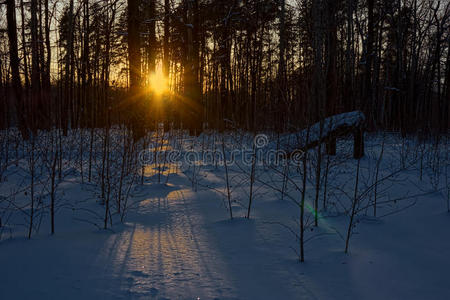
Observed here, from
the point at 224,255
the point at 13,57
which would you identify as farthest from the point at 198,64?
the point at 224,255

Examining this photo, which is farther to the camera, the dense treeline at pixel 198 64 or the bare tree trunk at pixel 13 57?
the bare tree trunk at pixel 13 57

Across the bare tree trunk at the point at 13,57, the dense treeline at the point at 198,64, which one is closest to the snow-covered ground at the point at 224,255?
the dense treeline at the point at 198,64

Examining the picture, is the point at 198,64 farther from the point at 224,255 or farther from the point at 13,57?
the point at 224,255

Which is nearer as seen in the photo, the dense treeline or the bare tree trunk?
the dense treeline

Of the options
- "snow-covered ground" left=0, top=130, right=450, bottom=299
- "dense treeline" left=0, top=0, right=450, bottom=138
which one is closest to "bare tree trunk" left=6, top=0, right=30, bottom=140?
"dense treeline" left=0, top=0, right=450, bottom=138

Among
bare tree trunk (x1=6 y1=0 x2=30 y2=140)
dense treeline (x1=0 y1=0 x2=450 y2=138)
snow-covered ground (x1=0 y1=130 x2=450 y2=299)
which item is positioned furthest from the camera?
bare tree trunk (x1=6 y1=0 x2=30 y2=140)

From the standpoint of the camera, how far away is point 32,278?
1447 millimetres

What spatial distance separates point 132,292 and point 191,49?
9915 mm

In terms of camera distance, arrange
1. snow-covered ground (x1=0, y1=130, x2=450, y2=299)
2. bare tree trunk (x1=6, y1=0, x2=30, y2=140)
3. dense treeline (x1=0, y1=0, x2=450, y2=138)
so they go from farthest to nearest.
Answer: bare tree trunk (x1=6, y1=0, x2=30, y2=140) → dense treeline (x1=0, y1=0, x2=450, y2=138) → snow-covered ground (x1=0, y1=130, x2=450, y2=299)

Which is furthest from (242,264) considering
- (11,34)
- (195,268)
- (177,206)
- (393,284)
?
(11,34)

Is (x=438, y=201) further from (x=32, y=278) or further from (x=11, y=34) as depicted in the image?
(x=11, y=34)

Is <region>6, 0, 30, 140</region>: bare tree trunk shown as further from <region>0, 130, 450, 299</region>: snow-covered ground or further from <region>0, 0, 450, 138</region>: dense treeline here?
<region>0, 130, 450, 299</region>: snow-covered ground

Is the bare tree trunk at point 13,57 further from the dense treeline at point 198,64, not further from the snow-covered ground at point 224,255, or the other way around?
the snow-covered ground at point 224,255

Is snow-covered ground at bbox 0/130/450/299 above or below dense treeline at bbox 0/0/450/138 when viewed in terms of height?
below
